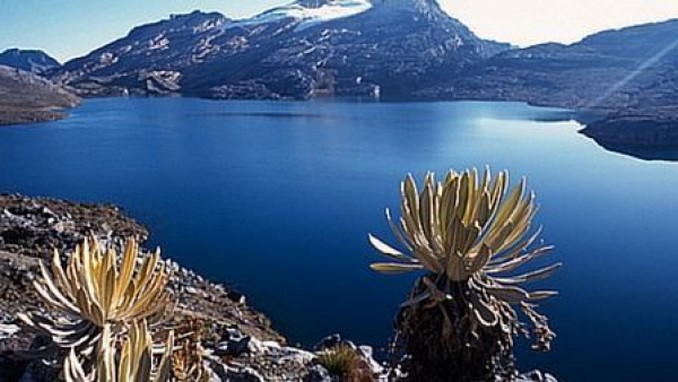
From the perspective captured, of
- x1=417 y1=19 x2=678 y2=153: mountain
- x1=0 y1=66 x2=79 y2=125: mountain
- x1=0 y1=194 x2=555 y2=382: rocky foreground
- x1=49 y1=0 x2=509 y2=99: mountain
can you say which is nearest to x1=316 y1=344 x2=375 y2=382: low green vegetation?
x1=0 y1=194 x2=555 y2=382: rocky foreground

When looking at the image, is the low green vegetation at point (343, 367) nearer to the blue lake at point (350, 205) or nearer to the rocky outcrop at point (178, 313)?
the rocky outcrop at point (178, 313)

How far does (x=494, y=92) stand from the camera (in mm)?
113375

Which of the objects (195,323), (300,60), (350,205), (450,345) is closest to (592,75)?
(300,60)

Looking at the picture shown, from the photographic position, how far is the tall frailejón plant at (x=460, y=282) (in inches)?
117

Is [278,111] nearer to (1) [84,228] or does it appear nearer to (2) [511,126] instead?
(2) [511,126]

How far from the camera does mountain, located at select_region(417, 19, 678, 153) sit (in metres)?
90.1

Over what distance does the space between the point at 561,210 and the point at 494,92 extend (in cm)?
8784

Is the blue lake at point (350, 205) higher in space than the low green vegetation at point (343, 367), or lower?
lower

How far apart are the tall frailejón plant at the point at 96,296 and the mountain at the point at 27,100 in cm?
7537

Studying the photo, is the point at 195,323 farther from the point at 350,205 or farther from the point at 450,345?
the point at 350,205

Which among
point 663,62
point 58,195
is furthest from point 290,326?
point 663,62

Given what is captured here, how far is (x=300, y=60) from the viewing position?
146m

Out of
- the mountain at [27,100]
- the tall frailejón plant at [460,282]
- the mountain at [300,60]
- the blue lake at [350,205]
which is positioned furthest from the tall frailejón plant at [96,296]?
the mountain at [300,60]

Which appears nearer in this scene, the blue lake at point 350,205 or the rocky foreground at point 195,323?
the rocky foreground at point 195,323
